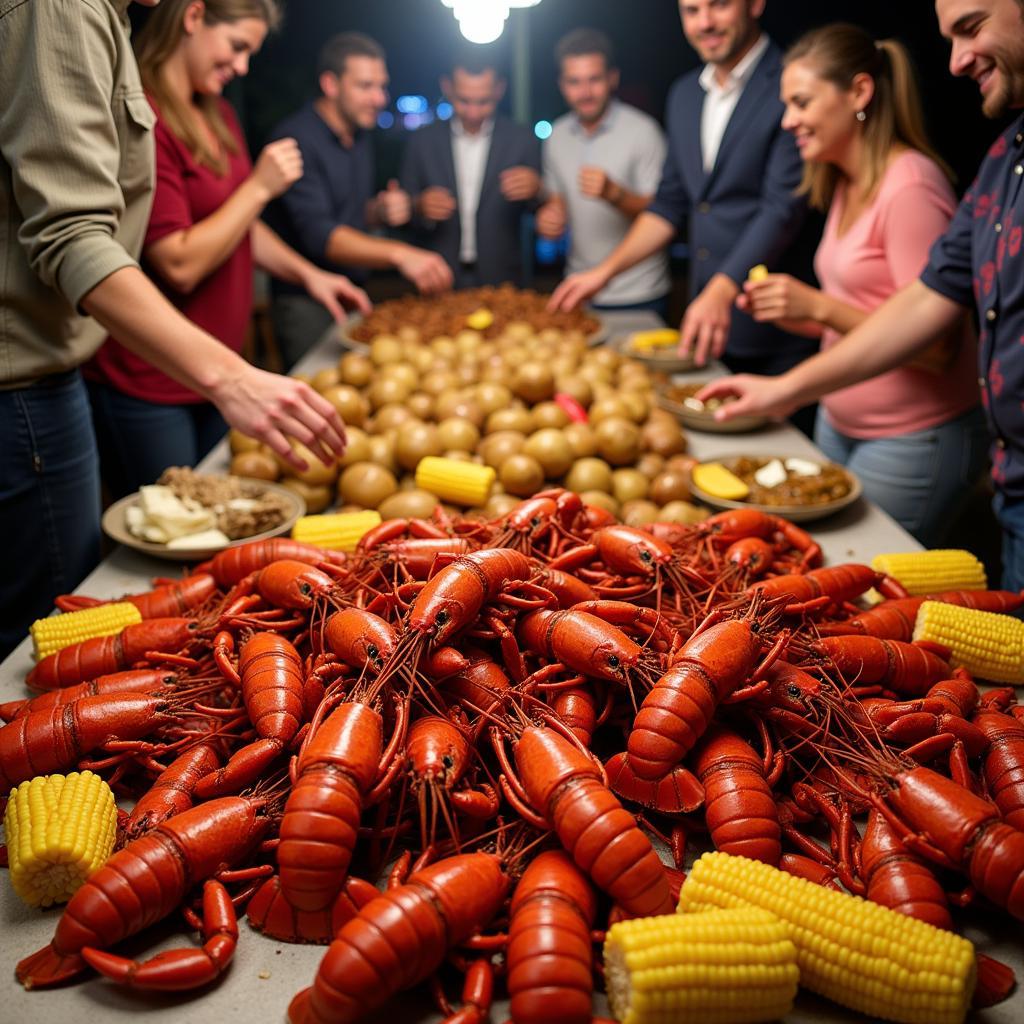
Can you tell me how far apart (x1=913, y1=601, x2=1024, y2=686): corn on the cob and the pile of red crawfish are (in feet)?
0.16

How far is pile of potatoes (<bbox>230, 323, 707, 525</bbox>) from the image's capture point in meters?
2.97

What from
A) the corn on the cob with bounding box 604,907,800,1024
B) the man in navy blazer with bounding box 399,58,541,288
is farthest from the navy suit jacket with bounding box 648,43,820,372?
the corn on the cob with bounding box 604,907,800,1024

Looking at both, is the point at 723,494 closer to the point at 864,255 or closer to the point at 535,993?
the point at 864,255

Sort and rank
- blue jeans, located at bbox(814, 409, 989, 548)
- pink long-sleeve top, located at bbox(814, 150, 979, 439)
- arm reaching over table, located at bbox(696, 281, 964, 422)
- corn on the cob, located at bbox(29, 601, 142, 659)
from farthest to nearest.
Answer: blue jeans, located at bbox(814, 409, 989, 548)
pink long-sleeve top, located at bbox(814, 150, 979, 439)
arm reaching over table, located at bbox(696, 281, 964, 422)
corn on the cob, located at bbox(29, 601, 142, 659)

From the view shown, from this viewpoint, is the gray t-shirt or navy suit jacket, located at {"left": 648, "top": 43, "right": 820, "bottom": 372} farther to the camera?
the gray t-shirt

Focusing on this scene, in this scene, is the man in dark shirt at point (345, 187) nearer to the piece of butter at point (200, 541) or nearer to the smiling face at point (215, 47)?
the smiling face at point (215, 47)

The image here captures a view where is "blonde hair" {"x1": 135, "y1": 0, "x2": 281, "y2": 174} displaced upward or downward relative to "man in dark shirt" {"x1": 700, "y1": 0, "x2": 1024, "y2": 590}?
upward

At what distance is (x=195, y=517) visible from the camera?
8.73 ft

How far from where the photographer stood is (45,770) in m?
1.74

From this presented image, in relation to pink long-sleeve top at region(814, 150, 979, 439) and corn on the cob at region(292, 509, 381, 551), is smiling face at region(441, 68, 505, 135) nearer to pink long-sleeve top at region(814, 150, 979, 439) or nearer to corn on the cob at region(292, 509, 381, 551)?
pink long-sleeve top at region(814, 150, 979, 439)

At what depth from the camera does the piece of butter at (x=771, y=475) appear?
120 inches

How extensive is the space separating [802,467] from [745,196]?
2.65 m

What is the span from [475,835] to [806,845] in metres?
0.62

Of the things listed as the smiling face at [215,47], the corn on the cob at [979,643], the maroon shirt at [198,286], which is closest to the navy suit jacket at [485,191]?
the maroon shirt at [198,286]
